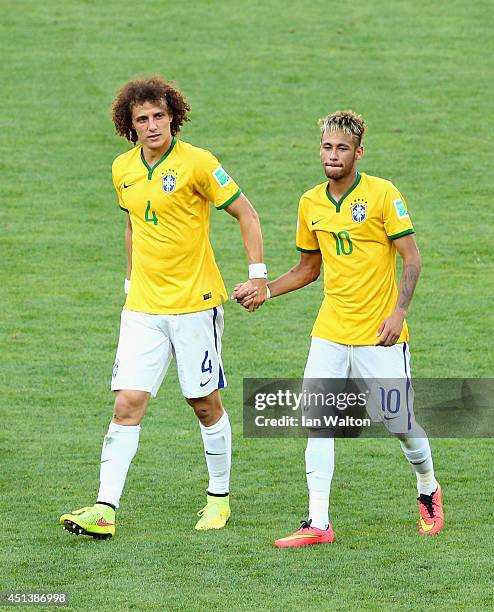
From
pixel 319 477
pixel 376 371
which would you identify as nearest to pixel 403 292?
pixel 376 371

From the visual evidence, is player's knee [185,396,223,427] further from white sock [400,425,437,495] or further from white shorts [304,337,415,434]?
white sock [400,425,437,495]

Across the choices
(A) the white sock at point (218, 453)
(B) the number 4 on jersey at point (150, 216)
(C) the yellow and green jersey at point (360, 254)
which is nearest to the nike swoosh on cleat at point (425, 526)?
(C) the yellow and green jersey at point (360, 254)

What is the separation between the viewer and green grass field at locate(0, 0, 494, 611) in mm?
6383

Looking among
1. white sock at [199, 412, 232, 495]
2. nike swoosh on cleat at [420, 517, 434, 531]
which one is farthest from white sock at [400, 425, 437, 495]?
white sock at [199, 412, 232, 495]

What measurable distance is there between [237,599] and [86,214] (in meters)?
9.63

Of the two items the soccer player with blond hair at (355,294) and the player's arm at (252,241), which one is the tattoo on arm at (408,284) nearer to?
the soccer player with blond hair at (355,294)

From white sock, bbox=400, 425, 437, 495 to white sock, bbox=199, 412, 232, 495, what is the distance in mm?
995

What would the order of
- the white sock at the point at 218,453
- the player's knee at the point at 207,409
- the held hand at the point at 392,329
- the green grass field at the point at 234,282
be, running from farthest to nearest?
the white sock at the point at 218,453 < the player's knee at the point at 207,409 < the held hand at the point at 392,329 < the green grass field at the point at 234,282

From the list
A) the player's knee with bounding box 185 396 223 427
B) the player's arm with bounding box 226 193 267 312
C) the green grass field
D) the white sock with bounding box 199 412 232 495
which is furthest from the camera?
the white sock with bounding box 199 412 232 495

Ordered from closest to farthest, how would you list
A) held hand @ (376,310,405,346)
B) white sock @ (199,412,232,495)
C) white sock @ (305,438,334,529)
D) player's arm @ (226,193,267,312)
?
1. held hand @ (376,310,405,346)
2. white sock @ (305,438,334,529)
3. player's arm @ (226,193,267,312)
4. white sock @ (199,412,232,495)

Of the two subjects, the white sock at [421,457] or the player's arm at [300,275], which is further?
the player's arm at [300,275]

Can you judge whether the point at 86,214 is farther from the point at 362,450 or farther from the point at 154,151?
the point at 154,151

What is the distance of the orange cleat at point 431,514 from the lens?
6.92 metres

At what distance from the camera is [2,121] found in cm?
1825
